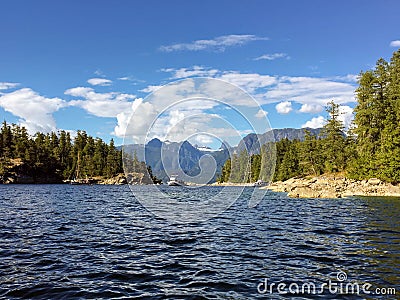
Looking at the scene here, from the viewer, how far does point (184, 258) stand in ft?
51.1

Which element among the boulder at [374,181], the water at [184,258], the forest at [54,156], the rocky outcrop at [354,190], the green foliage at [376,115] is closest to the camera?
the water at [184,258]

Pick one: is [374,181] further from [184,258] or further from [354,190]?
[184,258]

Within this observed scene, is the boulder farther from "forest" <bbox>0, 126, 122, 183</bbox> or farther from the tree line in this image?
"forest" <bbox>0, 126, 122, 183</bbox>

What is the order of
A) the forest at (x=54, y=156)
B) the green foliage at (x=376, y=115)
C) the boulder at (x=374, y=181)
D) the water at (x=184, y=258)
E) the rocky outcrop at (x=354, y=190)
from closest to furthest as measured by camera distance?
the water at (x=184, y=258), the rocky outcrop at (x=354, y=190), the boulder at (x=374, y=181), the green foliage at (x=376, y=115), the forest at (x=54, y=156)

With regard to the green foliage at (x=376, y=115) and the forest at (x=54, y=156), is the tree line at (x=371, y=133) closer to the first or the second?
the green foliage at (x=376, y=115)

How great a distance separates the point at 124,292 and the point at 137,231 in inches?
452

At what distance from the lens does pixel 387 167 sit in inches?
2606

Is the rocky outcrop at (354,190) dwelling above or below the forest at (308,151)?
below

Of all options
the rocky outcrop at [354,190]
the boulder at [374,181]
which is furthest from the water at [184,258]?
the boulder at [374,181]

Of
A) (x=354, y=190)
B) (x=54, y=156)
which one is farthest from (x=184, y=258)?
(x=54, y=156)

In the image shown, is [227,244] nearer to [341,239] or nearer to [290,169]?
[341,239]

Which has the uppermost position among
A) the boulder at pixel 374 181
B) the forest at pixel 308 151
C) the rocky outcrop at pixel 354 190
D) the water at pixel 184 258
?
the forest at pixel 308 151

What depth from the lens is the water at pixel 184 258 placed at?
11.6 meters

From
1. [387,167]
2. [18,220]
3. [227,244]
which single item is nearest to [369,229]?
[227,244]
